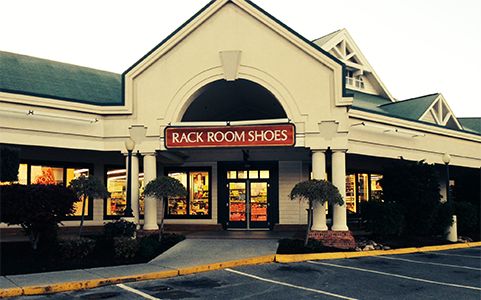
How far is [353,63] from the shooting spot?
30.8 meters

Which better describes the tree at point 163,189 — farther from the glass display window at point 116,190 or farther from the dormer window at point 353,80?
the dormer window at point 353,80

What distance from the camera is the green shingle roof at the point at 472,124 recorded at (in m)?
34.2

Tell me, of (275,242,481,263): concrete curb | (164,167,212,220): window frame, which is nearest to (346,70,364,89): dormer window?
(164,167,212,220): window frame

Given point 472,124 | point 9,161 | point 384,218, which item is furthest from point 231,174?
point 472,124

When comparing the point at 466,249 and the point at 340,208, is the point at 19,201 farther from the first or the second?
the point at 466,249

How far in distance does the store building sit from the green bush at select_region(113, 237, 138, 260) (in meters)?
4.41

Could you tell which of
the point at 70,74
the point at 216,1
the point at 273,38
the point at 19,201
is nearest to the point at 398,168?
the point at 273,38

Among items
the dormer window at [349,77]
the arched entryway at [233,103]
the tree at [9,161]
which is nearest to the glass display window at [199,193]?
the arched entryway at [233,103]

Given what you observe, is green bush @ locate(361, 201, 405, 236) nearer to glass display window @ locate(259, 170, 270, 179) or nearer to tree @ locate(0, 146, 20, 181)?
glass display window @ locate(259, 170, 270, 179)

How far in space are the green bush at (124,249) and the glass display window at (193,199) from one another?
938 cm

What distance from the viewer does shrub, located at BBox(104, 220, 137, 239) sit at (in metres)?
17.4

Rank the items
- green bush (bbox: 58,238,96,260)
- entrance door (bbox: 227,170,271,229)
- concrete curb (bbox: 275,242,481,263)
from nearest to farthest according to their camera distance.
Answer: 1. green bush (bbox: 58,238,96,260)
2. concrete curb (bbox: 275,242,481,263)
3. entrance door (bbox: 227,170,271,229)

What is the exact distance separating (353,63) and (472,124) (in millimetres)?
11832

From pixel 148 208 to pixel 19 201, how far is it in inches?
242
